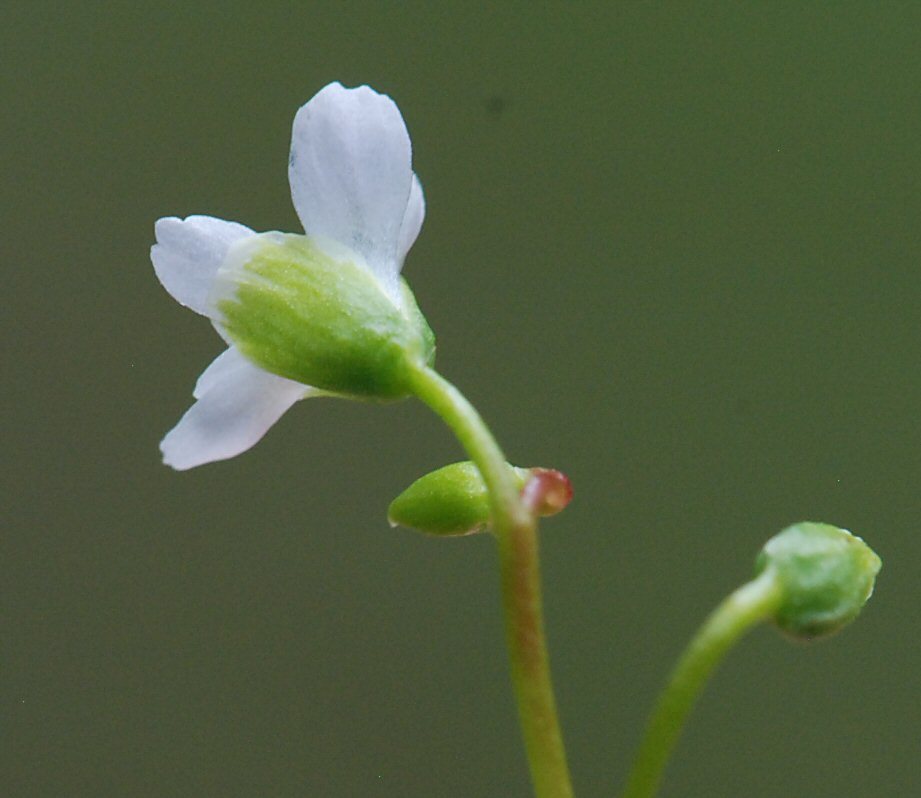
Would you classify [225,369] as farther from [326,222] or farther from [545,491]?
[545,491]

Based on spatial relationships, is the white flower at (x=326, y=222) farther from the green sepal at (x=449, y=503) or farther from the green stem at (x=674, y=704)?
the green stem at (x=674, y=704)

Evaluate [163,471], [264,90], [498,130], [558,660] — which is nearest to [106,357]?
[163,471]

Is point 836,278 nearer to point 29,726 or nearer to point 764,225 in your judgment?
point 764,225

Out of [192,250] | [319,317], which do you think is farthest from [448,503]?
[192,250]

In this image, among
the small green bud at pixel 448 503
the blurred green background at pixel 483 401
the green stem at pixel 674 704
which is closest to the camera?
the green stem at pixel 674 704

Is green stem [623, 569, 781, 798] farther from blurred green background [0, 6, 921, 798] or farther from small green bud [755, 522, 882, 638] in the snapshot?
blurred green background [0, 6, 921, 798]

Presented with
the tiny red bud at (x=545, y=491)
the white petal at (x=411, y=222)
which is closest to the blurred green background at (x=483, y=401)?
the white petal at (x=411, y=222)

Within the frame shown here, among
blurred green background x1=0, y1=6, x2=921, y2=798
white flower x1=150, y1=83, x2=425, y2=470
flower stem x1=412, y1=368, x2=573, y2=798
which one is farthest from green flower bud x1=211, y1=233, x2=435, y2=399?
blurred green background x1=0, y1=6, x2=921, y2=798
